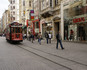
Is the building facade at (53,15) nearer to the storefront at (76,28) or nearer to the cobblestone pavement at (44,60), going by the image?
the storefront at (76,28)

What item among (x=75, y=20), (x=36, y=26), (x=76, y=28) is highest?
(x=36, y=26)

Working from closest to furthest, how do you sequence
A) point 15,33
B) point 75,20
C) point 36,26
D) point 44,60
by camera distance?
1. point 44,60
2. point 75,20
3. point 15,33
4. point 36,26

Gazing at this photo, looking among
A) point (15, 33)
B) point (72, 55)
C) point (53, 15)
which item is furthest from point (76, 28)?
point (72, 55)

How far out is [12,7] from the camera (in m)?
73.6

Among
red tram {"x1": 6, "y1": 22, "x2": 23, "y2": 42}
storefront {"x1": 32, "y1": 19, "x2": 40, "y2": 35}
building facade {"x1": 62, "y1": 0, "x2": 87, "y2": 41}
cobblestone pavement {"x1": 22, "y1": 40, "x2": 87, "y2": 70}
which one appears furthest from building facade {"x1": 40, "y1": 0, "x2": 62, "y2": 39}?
cobblestone pavement {"x1": 22, "y1": 40, "x2": 87, "y2": 70}

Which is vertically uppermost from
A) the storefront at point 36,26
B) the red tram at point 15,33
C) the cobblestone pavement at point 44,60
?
the storefront at point 36,26

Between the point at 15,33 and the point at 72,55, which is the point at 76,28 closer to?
the point at 15,33

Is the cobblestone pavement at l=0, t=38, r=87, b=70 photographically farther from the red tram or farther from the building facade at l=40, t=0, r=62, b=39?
the building facade at l=40, t=0, r=62, b=39

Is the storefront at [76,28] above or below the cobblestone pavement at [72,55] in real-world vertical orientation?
above

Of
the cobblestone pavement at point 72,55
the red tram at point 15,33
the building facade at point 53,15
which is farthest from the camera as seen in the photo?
the building facade at point 53,15

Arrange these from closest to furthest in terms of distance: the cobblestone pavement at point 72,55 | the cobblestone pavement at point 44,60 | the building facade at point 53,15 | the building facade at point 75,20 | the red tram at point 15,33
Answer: the cobblestone pavement at point 44,60 → the cobblestone pavement at point 72,55 → the building facade at point 75,20 → the red tram at point 15,33 → the building facade at point 53,15

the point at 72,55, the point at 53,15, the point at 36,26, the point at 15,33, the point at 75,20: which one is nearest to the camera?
the point at 72,55

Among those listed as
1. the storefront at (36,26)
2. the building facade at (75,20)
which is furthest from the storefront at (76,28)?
the storefront at (36,26)

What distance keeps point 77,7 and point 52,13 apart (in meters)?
7.91
